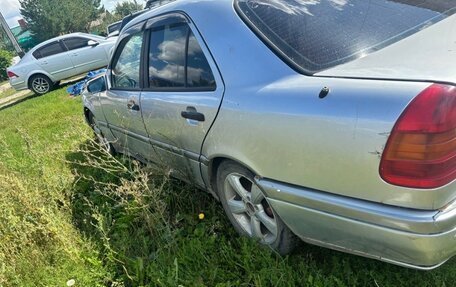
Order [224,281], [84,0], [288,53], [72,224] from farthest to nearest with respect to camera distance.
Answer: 1. [84,0]
2. [72,224]
3. [224,281]
4. [288,53]

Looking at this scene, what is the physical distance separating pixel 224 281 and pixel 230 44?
143 centimetres

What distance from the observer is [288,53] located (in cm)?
196

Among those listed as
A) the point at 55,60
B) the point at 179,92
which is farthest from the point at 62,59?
the point at 179,92

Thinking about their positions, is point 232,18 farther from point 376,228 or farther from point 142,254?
point 142,254

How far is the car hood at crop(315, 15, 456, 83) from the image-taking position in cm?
152

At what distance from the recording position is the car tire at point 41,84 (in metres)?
12.9

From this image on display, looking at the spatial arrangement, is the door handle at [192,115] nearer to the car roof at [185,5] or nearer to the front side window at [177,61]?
the front side window at [177,61]

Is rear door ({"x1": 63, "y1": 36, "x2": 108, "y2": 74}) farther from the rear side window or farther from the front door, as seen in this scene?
the front door

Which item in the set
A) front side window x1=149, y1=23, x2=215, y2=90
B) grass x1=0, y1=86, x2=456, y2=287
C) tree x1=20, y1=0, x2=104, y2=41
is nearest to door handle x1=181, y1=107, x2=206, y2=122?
front side window x1=149, y1=23, x2=215, y2=90

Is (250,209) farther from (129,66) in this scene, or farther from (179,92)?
(129,66)

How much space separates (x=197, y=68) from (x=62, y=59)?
38.1 feet

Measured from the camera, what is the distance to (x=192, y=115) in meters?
2.45

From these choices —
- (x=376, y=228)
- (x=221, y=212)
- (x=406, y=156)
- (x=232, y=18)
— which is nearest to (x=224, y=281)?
(x=221, y=212)

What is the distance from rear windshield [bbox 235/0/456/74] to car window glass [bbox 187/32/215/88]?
14.6 inches
